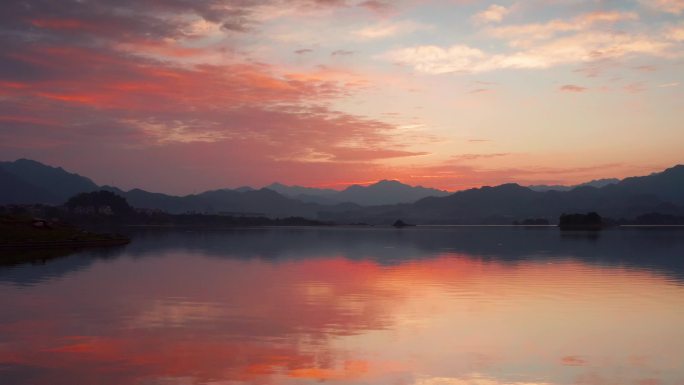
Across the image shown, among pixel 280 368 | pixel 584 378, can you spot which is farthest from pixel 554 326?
pixel 280 368

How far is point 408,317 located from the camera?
23.5 m

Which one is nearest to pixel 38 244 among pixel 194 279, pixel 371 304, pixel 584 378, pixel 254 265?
pixel 254 265

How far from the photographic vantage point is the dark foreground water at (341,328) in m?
15.3

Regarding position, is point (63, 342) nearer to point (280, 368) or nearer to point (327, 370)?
point (280, 368)

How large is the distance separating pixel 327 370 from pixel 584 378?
21.1ft

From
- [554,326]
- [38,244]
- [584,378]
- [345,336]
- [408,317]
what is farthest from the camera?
[38,244]

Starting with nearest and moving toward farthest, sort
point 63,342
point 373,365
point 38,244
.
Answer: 1. point 373,365
2. point 63,342
3. point 38,244

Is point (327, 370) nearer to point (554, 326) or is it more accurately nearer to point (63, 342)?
point (63, 342)

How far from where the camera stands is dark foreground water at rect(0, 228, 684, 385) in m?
15.3

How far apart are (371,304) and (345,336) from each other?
728 centimetres

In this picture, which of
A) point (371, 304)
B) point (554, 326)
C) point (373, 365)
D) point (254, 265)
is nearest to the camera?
point (373, 365)

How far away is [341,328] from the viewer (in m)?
21.0

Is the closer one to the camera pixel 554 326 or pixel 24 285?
pixel 554 326

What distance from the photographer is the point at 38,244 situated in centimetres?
6881
